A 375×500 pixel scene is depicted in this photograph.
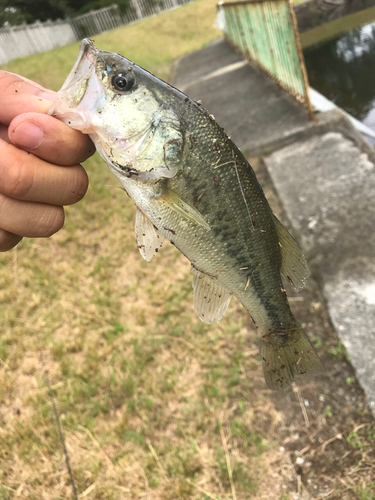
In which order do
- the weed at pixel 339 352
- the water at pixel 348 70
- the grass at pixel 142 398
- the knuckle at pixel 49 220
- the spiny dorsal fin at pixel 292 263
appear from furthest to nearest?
the water at pixel 348 70, the weed at pixel 339 352, the grass at pixel 142 398, the spiny dorsal fin at pixel 292 263, the knuckle at pixel 49 220

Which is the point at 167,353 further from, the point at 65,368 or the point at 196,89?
the point at 196,89

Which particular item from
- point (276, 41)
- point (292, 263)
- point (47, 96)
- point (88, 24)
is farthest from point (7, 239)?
point (88, 24)

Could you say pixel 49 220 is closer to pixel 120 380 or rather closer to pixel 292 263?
pixel 292 263

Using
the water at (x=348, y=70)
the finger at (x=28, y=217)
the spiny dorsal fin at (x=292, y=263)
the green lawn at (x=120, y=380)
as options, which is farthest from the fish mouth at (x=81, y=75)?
the water at (x=348, y=70)

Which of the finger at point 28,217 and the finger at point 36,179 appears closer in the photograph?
the finger at point 36,179

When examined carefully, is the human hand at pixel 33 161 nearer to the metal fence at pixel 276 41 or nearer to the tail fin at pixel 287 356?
the tail fin at pixel 287 356

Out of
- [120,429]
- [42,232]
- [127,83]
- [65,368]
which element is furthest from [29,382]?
[127,83]
